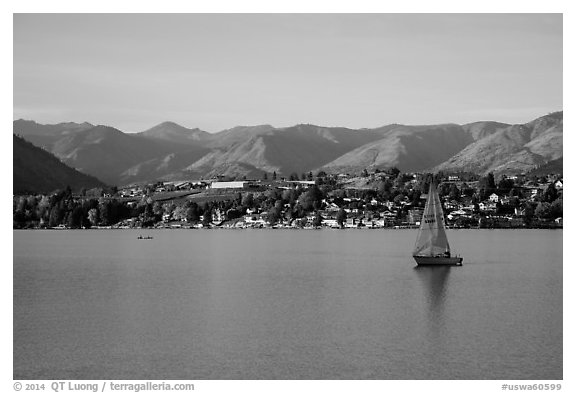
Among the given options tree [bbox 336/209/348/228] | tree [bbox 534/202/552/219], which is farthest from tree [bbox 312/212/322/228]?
tree [bbox 534/202/552/219]

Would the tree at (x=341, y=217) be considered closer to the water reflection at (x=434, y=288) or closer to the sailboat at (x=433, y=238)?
the sailboat at (x=433, y=238)

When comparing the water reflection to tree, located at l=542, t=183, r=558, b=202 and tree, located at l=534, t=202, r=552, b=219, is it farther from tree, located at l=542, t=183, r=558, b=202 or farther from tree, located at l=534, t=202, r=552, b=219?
tree, located at l=542, t=183, r=558, b=202

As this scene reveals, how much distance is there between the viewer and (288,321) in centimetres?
4325

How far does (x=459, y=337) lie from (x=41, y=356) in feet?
56.8

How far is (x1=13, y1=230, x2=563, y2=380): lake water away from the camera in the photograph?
110 ft

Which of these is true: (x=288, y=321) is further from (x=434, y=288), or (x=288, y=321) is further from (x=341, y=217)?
(x=341, y=217)

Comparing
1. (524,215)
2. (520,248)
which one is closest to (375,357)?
(520,248)

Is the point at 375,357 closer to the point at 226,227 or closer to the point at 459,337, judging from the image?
the point at 459,337

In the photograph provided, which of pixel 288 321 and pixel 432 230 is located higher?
pixel 432 230

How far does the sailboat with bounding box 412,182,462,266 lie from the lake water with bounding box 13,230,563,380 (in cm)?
131

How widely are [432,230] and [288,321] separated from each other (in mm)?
28251

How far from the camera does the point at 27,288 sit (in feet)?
186

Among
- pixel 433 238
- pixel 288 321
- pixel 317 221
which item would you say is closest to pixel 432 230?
pixel 433 238

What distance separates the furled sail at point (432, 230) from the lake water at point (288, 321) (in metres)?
1.93
